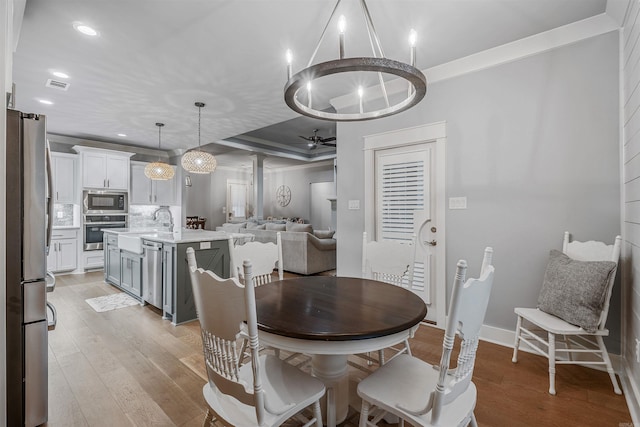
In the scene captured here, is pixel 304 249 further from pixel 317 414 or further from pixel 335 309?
pixel 317 414

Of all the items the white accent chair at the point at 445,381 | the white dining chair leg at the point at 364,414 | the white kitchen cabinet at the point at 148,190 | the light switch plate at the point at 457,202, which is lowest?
the white dining chair leg at the point at 364,414

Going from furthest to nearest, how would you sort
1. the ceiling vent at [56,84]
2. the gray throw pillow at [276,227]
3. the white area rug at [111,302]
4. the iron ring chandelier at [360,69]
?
the gray throw pillow at [276,227], the white area rug at [111,302], the ceiling vent at [56,84], the iron ring chandelier at [360,69]

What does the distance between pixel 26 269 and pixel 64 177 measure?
5315 mm

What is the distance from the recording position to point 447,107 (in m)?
2.98

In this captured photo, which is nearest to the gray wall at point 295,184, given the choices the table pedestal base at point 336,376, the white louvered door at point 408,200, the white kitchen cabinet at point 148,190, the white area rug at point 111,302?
the white kitchen cabinet at point 148,190

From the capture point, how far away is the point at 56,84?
3426 mm

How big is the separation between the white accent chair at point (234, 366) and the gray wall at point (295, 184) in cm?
844

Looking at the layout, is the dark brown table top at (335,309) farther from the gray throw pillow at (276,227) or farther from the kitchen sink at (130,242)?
the gray throw pillow at (276,227)

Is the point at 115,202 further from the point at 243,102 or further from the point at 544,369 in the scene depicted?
the point at 544,369

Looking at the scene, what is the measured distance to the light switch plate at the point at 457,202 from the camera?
9.44ft

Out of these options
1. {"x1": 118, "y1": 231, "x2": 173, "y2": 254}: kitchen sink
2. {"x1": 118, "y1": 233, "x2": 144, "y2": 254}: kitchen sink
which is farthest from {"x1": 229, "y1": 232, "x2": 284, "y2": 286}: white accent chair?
{"x1": 118, "y1": 233, "x2": 144, "y2": 254}: kitchen sink

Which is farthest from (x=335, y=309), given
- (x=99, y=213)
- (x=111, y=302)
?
(x=99, y=213)

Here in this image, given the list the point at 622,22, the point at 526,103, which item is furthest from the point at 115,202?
the point at 622,22

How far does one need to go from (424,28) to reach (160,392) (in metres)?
3.25
